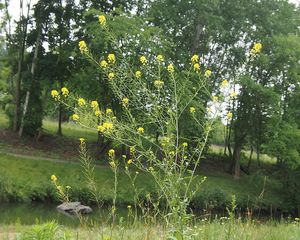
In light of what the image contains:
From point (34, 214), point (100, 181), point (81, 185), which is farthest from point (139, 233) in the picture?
point (100, 181)

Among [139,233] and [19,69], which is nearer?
[139,233]

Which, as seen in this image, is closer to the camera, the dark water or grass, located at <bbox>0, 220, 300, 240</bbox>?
grass, located at <bbox>0, 220, 300, 240</bbox>

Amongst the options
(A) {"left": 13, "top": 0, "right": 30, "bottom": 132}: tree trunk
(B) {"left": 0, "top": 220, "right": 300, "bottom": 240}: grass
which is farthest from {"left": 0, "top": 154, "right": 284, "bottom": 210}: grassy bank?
(B) {"left": 0, "top": 220, "right": 300, "bottom": 240}: grass

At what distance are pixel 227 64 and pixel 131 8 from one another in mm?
8403

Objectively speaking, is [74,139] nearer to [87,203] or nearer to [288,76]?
[87,203]

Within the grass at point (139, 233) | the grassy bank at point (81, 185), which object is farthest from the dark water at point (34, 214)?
the grass at point (139, 233)

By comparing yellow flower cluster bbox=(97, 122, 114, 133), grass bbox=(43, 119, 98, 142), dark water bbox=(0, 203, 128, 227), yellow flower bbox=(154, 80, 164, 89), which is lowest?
dark water bbox=(0, 203, 128, 227)

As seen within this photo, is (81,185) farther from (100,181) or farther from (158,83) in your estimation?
(158,83)

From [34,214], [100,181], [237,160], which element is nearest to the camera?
[34,214]

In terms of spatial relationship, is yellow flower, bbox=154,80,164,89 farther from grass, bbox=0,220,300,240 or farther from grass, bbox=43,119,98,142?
grass, bbox=43,119,98,142

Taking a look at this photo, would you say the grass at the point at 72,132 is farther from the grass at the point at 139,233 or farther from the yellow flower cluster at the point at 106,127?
the yellow flower cluster at the point at 106,127

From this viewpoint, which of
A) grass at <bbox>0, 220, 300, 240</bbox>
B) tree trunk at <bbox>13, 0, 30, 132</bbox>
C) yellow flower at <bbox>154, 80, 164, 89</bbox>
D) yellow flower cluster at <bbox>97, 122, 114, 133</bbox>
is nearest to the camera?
grass at <bbox>0, 220, 300, 240</bbox>

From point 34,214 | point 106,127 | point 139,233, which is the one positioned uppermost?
point 106,127

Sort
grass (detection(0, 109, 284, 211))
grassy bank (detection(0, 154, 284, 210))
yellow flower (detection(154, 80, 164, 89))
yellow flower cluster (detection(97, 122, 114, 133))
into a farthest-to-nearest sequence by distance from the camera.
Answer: grass (detection(0, 109, 284, 211)) < grassy bank (detection(0, 154, 284, 210)) < yellow flower (detection(154, 80, 164, 89)) < yellow flower cluster (detection(97, 122, 114, 133))
